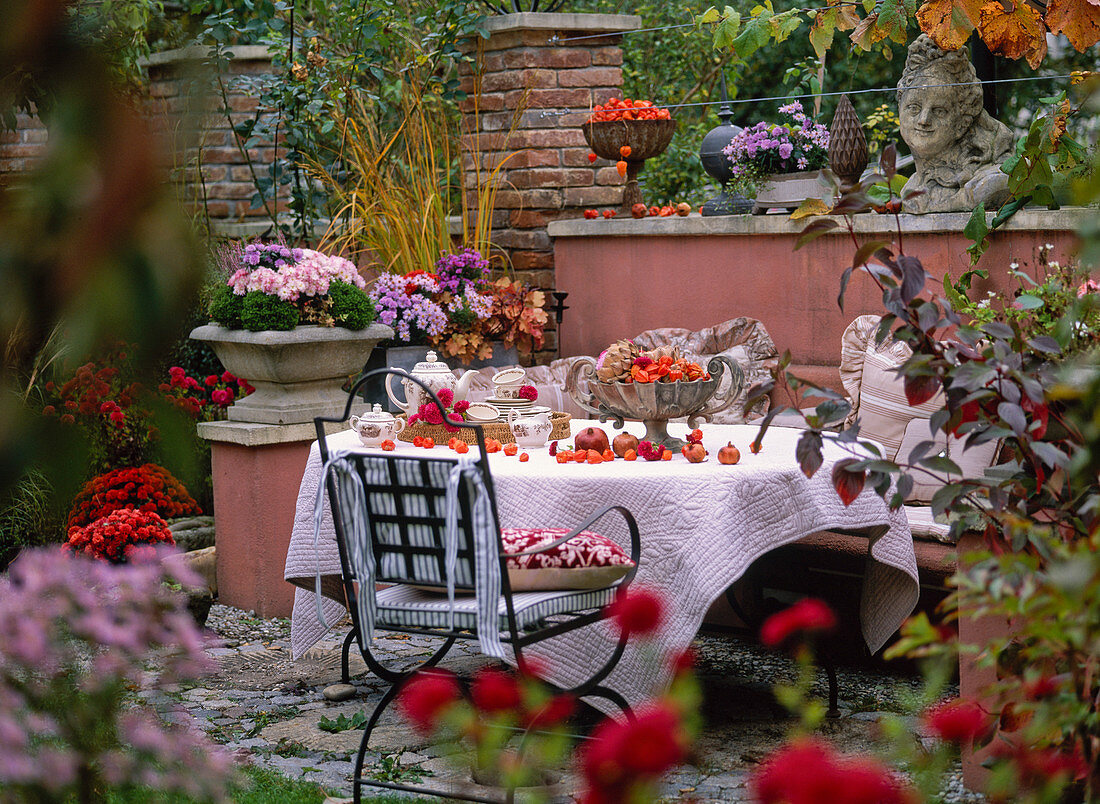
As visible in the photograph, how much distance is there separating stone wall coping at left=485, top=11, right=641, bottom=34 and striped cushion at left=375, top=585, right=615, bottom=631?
4102mm

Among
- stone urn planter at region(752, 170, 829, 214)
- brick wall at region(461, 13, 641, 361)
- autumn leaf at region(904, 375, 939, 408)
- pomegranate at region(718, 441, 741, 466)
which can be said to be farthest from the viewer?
brick wall at region(461, 13, 641, 361)

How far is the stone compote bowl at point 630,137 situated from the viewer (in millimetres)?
6305

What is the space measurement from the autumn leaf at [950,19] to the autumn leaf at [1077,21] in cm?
23

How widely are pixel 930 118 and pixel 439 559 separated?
326 centimetres

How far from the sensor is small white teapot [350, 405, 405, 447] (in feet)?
12.9

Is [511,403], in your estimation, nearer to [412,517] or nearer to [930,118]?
[412,517]

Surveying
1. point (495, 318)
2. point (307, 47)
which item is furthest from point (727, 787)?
point (307, 47)

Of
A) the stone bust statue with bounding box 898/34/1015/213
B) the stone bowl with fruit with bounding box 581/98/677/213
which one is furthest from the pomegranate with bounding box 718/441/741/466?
the stone bowl with fruit with bounding box 581/98/677/213

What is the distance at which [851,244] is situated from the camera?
17.6ft

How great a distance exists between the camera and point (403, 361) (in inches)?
234

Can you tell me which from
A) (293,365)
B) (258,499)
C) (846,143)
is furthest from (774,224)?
(258,499)

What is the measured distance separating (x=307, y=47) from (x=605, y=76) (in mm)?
1713

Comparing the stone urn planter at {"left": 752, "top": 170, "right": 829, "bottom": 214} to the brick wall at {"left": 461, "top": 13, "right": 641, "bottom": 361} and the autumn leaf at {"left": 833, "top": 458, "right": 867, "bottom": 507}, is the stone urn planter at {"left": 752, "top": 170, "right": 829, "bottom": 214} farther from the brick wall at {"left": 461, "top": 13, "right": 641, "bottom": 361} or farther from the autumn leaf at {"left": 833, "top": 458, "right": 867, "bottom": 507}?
the autumn leaf at {"left": 833, "top": 458, "right": 867, "bottom": 507}

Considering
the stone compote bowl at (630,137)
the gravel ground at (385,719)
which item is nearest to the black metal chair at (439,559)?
the gravel ground at (385,719)
